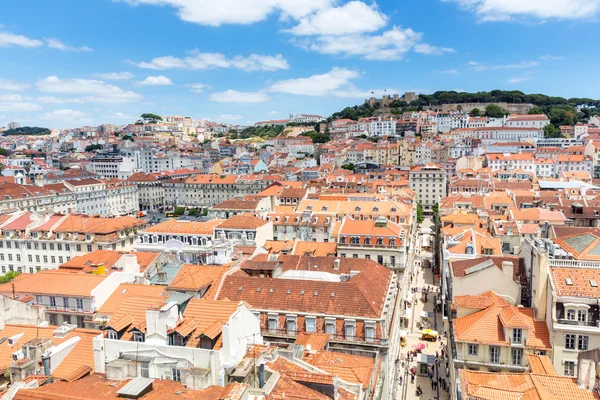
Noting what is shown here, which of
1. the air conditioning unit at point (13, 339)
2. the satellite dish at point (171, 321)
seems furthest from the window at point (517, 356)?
the air conditioning unit at point (13, 339)

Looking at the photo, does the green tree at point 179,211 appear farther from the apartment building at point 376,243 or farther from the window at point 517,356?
the window at point 517,356

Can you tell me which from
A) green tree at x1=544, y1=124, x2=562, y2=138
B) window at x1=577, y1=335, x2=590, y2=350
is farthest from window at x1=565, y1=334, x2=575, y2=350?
green tree at x1=544, y1=124, x2=562, y2=138

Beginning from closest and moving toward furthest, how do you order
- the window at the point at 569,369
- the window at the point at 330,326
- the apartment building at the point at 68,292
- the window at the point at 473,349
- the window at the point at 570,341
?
the window at the point at 570,341 → the window at the point at 569,369 → the window at the point at 473,349 → the window at the point at 330,326 → the apartment building at the point at 68,292

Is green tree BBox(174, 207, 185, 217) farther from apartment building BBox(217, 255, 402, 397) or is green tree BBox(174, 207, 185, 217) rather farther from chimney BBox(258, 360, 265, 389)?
chimney BBox(258, 360, 265, 389)

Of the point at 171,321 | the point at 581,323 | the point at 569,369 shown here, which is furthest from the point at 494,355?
the point at 171,321

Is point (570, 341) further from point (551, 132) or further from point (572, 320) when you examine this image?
point (551, 132)

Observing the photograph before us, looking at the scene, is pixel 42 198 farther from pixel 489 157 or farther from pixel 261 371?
pixel 489 157
